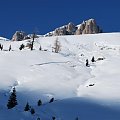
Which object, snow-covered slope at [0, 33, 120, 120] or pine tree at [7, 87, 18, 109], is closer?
snow-covered slope at [0, 33, 120, 120]

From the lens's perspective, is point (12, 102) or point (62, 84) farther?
point (62, 84)

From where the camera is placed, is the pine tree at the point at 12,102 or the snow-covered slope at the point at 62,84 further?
the pine tree at the point at 12,102

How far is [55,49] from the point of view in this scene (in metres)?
116

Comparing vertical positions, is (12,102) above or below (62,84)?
below

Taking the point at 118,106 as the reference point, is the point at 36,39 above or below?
above

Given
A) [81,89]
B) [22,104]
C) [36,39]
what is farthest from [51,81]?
[36,39]

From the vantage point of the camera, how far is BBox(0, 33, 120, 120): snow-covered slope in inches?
2264

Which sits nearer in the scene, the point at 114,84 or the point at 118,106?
the point at 118,106

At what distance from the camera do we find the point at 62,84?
7456cm

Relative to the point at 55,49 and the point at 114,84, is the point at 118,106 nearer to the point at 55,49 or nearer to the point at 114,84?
the point at 114,84

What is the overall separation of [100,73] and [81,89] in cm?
1410

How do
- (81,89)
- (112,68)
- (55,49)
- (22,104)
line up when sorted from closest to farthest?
(22,104)
(81,89)
(112,68)
(55,49)

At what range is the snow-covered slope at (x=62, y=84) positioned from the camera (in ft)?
189

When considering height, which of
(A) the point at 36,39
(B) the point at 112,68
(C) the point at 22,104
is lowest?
(C) the point at 22,104
